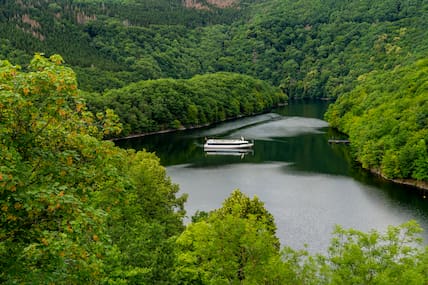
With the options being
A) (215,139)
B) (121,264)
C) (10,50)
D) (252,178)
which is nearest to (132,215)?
(121,264)

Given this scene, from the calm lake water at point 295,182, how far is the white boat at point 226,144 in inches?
71.8

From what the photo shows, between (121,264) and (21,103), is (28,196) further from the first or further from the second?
(121,264)

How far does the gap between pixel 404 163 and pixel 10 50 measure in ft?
379

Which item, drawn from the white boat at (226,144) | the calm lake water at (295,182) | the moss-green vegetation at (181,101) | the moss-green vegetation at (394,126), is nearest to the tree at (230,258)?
the calm lake water at (295,182)

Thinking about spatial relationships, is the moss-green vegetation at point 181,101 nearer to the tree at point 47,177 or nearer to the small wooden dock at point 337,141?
the small wooden dock at point 337,141

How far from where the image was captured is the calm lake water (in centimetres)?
5628

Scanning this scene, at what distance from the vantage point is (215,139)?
112m

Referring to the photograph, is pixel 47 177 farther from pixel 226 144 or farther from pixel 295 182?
pixel 226 144

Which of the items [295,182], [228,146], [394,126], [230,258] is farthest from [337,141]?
[230,258]

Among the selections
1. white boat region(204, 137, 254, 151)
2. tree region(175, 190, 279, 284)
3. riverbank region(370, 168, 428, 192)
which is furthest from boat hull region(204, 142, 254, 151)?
tree region(175, 190, 279, 284)

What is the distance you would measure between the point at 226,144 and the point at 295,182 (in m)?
32.6

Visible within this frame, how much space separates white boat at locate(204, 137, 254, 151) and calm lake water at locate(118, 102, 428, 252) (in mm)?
1825

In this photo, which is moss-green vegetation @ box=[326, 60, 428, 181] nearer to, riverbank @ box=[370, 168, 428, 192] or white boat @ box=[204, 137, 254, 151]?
riverbank @ box=[370, 168, 428, 192]

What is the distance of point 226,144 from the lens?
105m
